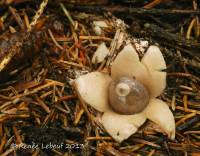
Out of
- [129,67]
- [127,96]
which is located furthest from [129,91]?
[129,67]

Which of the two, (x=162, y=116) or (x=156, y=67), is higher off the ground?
(x=156, y=67)

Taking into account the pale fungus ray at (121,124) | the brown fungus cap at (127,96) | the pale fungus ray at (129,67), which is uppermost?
the pale fungus ray at (129,67)

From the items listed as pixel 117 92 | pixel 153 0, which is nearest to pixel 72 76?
pixel 117 92

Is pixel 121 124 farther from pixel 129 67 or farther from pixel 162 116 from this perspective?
pixel 129 67

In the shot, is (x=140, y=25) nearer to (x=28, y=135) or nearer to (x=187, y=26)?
(x=187, y=26)

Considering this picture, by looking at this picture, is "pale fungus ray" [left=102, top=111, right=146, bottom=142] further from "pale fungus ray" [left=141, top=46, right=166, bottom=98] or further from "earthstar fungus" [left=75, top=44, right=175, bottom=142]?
"pale fungus ray" [left=141, top=46, right=166, bottom=98]

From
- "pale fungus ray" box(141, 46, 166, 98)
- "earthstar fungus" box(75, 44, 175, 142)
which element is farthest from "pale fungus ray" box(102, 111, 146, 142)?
"pale fungus ray" box(141, 46, 166, 98)

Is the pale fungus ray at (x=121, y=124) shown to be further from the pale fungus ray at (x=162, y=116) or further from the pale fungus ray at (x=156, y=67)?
the pale fungus ray at (x=156, y=67)

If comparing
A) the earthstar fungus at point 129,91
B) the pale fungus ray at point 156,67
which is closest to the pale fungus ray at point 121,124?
the earthstar fungus at point 129,91
